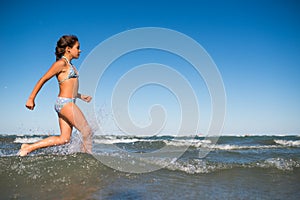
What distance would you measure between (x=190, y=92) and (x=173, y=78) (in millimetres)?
876

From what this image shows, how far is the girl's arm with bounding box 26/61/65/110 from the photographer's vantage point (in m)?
3.43

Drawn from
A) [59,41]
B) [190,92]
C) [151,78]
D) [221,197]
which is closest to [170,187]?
[221,197]

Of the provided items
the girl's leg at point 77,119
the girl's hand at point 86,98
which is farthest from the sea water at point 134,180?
the girl's hand at point 86,98

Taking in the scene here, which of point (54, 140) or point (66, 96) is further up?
point (66, 96)

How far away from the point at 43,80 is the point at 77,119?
28.4 inches

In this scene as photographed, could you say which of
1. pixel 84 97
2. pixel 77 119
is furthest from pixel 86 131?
pixel 84 97

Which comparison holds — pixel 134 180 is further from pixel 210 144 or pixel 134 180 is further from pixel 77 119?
pixel 210 144

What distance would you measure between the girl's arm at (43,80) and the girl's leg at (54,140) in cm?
56

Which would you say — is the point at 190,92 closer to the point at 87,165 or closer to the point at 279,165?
the point at 279,165

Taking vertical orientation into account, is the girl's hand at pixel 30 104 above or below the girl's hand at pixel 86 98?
below

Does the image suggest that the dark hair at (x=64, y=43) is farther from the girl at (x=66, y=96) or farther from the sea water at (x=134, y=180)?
the sea water at (x=134, y=180)

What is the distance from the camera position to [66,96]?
378cm

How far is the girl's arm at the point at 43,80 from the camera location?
343 centimetres

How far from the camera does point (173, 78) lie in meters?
8.14
